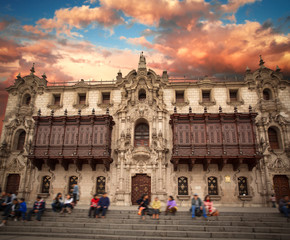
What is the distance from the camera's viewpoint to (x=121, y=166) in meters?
23.3

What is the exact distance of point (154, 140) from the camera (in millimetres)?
23812

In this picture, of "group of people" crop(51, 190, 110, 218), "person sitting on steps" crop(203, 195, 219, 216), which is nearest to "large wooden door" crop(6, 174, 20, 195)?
"group of people" crop(51, 190, 110, 218)

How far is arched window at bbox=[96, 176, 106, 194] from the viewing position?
76.9 feet

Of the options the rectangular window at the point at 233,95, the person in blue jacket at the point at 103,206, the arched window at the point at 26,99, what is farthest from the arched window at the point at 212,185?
the arched window at the point at 26,99

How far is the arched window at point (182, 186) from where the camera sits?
2273 centimetres

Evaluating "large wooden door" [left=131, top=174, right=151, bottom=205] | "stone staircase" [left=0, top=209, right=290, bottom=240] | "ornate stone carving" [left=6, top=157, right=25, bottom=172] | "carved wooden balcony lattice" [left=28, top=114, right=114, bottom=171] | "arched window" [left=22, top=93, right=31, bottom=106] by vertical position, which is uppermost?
"arched window" [left=22, top=93, right=31, bottom=106]

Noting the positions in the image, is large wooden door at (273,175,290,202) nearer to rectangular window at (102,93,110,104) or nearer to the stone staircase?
the stone staircase


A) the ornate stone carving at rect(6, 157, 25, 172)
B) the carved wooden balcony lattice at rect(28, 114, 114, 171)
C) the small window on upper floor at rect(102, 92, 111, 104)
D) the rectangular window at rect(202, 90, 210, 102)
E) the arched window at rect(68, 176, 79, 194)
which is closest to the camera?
the carved wooden balcony lattice at rect(28, 114, 114, 171)

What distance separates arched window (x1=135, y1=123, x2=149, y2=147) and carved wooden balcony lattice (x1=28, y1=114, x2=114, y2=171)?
9.82ft

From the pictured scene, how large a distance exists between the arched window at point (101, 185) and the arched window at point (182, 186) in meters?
7.88

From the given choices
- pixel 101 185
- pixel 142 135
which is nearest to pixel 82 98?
pixel 142 135

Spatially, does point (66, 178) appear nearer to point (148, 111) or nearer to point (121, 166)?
point (121, 166)

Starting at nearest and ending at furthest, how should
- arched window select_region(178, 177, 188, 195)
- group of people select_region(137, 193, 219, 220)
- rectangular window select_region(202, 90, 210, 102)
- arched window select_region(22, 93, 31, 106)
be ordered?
group of people select_region(137, 193, 219, 220) → arched window select_region(178, 177, 188, 195) → rectangular window select_region(202, 90, 210, 102) → arched window select_region(22, 93, 31, 106)

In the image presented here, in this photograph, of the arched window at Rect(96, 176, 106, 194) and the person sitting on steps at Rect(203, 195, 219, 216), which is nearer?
the person sitting on steps at Rect(203, 195, 219, 216)
